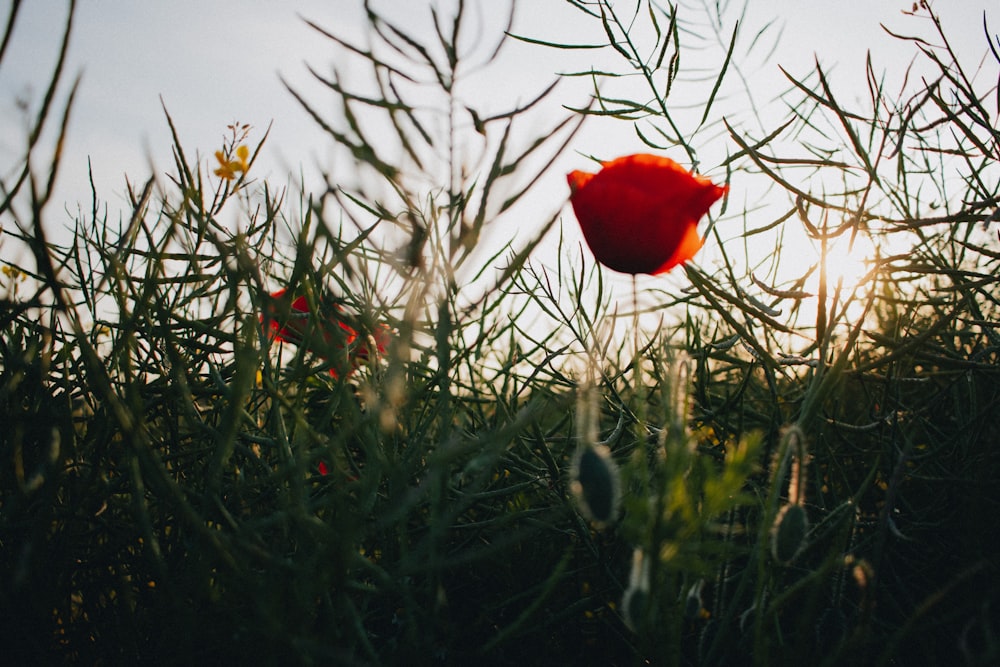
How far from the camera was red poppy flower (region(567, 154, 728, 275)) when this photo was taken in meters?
0.61

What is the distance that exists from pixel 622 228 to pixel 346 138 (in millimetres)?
354

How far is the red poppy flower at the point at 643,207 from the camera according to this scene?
2.01 ft

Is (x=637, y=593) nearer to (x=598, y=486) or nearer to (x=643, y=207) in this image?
(x=598, y=486)

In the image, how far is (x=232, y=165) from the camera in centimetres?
56

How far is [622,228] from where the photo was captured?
627 millimetres

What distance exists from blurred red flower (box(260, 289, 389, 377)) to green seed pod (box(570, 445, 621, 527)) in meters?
0.12

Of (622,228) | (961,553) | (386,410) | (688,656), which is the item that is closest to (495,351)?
(622,228)

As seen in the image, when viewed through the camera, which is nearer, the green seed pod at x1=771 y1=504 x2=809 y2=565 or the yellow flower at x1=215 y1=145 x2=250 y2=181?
the green seed pod at x1=771 y1=504 x2=809 y2=565

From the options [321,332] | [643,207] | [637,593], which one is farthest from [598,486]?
[643,207]

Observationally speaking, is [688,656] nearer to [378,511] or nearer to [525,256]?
[378,511]

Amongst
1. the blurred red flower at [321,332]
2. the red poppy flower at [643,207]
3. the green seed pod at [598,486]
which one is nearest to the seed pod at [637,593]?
the green seed pod at [598,486]

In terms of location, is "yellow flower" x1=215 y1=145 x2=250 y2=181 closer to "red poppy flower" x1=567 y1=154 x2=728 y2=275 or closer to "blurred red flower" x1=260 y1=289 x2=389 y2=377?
"blurred red flower" x1=260 y1=289 x2=389 y2=377

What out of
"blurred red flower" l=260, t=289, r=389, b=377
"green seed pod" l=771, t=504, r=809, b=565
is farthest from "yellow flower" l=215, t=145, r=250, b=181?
"green seed pod" l=771, t=504, r=809, b=565

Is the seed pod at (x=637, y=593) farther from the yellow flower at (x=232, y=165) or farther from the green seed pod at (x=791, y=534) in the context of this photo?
the yellow flower at (x=232, y=165)
